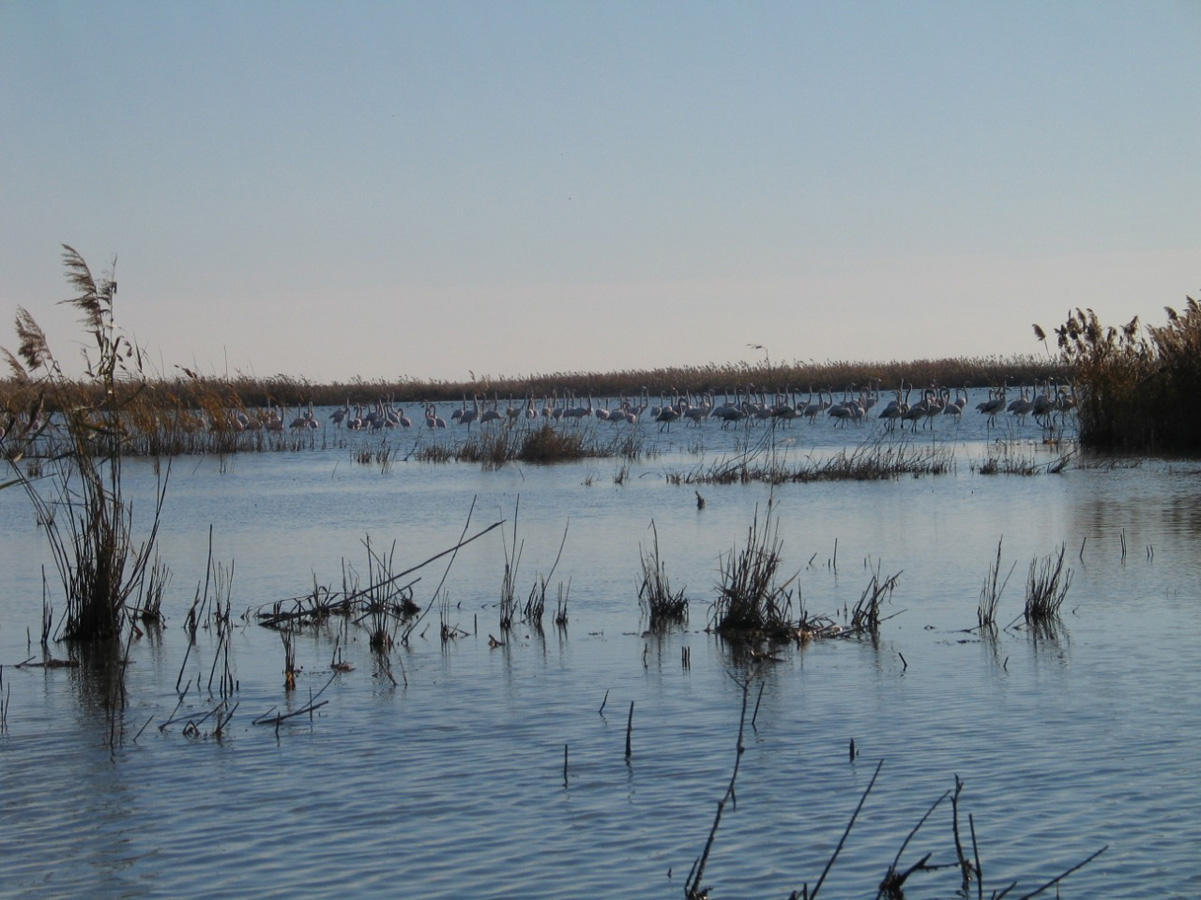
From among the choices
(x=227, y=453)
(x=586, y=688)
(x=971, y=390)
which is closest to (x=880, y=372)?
(x=971, y=390)

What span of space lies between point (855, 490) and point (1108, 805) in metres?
13.1

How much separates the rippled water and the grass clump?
10448 mm

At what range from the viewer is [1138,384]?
22.3 m

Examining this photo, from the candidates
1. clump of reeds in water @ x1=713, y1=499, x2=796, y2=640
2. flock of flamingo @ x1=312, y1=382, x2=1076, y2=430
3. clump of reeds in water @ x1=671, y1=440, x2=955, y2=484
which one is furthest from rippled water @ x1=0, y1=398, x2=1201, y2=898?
flock of flamingo @ x1=312, y1=382, x2=1076, y2=430

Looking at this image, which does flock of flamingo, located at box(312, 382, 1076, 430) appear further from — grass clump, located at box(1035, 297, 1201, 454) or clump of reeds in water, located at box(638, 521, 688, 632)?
clump of reeds in water, located at box(638, 521, 688, 632)

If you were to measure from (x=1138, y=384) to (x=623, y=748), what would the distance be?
1877cm

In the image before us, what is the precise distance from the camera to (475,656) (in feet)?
26.0

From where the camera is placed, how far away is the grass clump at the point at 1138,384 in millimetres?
21406

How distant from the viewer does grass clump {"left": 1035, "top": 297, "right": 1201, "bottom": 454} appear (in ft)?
70.2

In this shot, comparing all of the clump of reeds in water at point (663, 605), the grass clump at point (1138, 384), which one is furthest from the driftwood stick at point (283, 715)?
the grass clump at point (1138, 384)

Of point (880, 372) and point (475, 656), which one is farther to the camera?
point (880, 372)

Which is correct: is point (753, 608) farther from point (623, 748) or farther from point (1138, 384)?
point (1138, 384)

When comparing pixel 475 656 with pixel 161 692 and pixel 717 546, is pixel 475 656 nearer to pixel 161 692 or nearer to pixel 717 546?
pixel 161 692

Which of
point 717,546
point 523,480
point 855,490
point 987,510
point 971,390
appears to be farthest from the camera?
point 971,390
